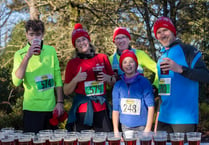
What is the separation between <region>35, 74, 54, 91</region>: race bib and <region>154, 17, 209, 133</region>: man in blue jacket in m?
1.18

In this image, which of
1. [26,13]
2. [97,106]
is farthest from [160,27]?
[26,13]

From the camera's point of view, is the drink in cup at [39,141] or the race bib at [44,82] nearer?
the drink in cup at [39,141]

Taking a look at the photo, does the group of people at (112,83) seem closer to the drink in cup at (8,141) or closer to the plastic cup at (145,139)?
the plastic cup at (145,139)

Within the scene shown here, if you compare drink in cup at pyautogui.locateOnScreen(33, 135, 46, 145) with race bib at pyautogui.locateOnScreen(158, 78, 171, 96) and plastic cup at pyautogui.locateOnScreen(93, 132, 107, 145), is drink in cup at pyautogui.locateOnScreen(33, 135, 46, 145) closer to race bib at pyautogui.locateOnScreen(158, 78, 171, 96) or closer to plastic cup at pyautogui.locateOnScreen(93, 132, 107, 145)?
plastic cup at pyautogui.locateOnScreen(93, 132, 107, 145)

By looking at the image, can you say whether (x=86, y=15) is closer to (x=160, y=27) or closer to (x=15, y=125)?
(x=15, y=125)

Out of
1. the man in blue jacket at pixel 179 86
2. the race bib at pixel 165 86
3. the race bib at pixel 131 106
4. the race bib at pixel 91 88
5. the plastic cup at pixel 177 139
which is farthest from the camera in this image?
the race bib at pixel 91 88

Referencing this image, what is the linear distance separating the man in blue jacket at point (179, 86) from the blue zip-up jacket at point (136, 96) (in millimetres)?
184

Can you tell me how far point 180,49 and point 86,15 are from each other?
14.6 ft

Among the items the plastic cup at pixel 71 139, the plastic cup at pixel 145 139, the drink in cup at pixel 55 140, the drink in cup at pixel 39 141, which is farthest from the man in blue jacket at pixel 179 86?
the drink in cup at pixel 39 141

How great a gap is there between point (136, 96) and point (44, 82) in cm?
100

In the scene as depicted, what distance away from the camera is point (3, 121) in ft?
21.6

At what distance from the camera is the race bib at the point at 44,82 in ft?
10.3

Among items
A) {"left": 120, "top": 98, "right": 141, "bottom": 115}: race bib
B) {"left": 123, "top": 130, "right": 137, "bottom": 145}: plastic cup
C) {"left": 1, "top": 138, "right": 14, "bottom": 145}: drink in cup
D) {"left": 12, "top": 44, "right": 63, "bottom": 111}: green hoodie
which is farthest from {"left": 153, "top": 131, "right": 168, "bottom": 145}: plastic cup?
{"left": 12, "top": 44, "right": 63, "bottom": 111}: green hoodie

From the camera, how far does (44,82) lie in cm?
318
